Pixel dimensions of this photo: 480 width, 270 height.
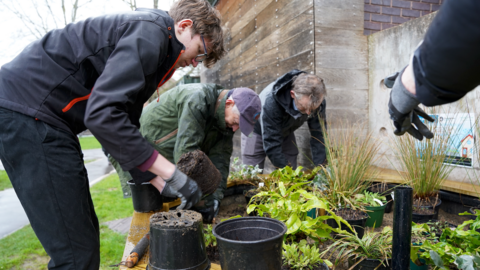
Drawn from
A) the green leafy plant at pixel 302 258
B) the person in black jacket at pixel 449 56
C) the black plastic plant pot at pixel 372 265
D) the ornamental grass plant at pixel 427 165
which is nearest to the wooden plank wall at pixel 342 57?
the ornamental grass plant at pixel 427 165

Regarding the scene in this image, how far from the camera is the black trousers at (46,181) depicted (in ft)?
4.21

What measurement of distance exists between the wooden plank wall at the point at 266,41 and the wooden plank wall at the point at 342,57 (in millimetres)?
114

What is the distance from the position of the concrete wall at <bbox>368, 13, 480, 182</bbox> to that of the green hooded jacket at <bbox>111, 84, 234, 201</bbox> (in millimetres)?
1524

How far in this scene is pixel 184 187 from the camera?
1.35 m

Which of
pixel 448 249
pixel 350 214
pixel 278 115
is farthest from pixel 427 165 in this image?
pixel 278 115

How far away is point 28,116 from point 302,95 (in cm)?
210

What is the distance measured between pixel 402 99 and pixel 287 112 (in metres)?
2.12

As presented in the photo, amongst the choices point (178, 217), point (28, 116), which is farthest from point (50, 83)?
point (178, 217)

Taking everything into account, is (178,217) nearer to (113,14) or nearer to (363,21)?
(113,14)

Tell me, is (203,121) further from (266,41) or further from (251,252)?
Result: (266,41)

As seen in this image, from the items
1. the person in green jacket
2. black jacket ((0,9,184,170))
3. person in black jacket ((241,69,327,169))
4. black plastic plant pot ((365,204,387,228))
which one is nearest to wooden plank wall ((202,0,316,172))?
person in black jacket ((241,69,327,169))

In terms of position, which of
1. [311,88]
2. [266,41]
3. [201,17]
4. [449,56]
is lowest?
[449,56]

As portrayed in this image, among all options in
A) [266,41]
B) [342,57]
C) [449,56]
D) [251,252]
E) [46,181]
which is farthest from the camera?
[266,41]

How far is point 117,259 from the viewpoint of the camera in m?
3.36
